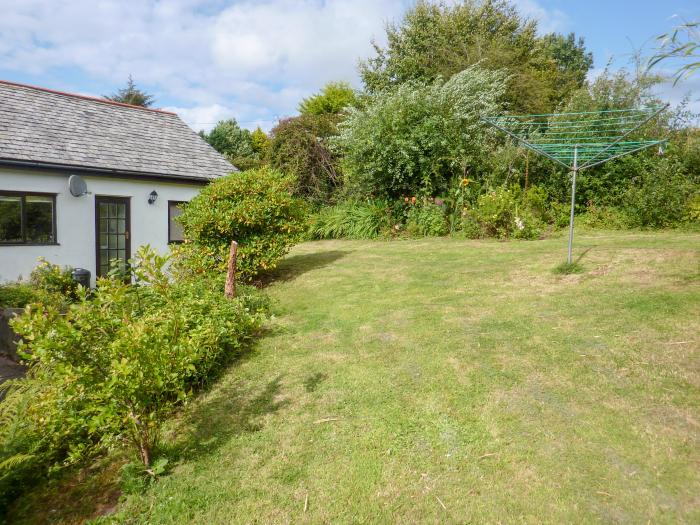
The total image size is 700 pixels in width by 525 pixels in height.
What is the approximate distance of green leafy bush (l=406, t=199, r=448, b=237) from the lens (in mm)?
12859

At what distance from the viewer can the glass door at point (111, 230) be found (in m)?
11.0

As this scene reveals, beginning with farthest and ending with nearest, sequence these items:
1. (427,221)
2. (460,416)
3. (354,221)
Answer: (354,221) → (427,221) → (460,416)

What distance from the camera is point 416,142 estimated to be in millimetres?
13594

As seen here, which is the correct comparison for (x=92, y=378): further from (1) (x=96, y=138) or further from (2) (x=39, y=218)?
(1) (x=96, y=138)

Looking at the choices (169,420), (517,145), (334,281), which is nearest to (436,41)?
(517,145)

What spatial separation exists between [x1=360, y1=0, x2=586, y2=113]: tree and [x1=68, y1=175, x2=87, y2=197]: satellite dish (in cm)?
1446

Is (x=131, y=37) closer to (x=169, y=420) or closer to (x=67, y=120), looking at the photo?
(x=67, y=120)

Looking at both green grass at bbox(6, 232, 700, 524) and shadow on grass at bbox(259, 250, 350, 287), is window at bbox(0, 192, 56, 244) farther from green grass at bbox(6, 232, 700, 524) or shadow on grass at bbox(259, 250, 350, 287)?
green grass at bbox(6, 232, 700, 524)

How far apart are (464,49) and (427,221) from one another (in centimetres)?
1112

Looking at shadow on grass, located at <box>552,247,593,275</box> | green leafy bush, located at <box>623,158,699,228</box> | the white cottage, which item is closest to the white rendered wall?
the white cottage

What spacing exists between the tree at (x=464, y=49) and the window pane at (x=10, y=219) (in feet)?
52.0

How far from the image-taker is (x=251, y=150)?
28969mm

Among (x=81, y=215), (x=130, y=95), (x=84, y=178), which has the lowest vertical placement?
(x=81, y=215)

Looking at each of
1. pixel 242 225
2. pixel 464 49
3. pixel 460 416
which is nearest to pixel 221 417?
pixel 460 416
